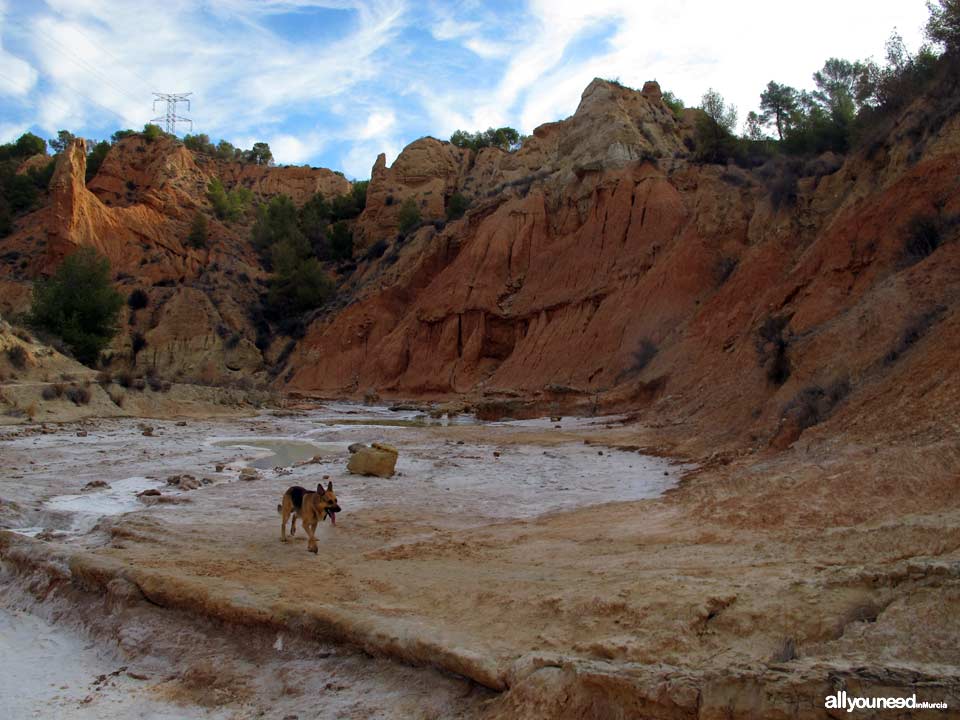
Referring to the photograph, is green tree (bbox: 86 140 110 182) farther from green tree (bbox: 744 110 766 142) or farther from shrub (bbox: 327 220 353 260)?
green tree (bbox: 744 110 766 142)

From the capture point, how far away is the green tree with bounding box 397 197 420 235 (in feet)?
180

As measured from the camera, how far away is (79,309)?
33906mm

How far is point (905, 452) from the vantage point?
7082 millimetres

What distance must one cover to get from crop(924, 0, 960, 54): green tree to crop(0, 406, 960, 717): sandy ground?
656 inches

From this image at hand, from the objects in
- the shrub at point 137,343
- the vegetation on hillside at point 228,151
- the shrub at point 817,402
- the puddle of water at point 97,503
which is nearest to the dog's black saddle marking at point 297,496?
the puddle of water at point 97,503

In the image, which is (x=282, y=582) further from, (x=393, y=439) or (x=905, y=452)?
(x=393, y=439)

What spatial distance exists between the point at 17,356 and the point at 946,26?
A: 31.4 meters

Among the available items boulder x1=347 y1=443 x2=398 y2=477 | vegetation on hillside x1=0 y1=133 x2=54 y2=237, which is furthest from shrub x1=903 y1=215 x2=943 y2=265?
vegetation on hillside x1=0 y1=133 x2=54 y2=237

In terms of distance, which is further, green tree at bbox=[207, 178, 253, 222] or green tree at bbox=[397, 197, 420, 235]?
green tree at bbox=[207, 178, 253, 222]

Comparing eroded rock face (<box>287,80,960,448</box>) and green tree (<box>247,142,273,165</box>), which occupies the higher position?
green tree (<box>247,142,273,165</box>)

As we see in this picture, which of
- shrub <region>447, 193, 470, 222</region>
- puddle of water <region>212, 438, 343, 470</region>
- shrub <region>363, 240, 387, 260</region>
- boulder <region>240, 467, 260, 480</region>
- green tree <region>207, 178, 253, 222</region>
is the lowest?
puddle of water <region>212, 438, 343, 470</region>

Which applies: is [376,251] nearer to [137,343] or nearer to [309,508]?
[137,343]

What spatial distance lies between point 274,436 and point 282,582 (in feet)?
51.7

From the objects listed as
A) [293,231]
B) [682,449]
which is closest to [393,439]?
[682,449]
